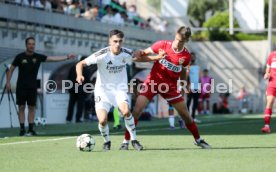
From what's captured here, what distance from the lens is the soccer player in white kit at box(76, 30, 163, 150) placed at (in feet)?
43.8

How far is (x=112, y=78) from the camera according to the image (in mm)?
13484

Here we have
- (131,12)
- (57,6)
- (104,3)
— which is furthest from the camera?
(131,12)

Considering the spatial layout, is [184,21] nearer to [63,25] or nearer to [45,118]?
[63,25]

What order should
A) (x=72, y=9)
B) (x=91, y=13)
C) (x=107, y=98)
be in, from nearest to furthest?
(x=107, y=98)
(x=72, y=9)
(x=91, y=13)

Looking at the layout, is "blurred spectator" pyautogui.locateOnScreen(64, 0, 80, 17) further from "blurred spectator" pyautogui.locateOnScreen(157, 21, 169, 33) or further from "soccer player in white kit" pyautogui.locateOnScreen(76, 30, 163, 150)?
"soccer player in white kit" pyautogui.locateOnScreen(76, 30, 163, 150)

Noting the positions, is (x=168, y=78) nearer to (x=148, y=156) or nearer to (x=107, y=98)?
(x=107, y=98)

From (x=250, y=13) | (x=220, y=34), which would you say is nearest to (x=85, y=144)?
(x=250, y=13)

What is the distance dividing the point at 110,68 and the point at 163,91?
1.04m

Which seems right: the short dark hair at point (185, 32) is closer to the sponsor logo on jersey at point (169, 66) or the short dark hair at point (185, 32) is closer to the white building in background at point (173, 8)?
the sponsor logo on jersey at point (169, 66)

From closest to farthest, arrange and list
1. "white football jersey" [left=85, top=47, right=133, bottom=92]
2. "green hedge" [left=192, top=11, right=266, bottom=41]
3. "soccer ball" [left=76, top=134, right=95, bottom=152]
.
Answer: "soccer ball" [left=76, top=134, right=95, bottom=152], "white football jersey" [left=85, top=47, right=133, bottom=92], "green hedge" [left=192, top=11, right=266, bottom=41]

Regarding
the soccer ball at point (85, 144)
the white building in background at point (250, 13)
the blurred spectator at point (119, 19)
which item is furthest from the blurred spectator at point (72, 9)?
the soccer ball at point (85, 144)

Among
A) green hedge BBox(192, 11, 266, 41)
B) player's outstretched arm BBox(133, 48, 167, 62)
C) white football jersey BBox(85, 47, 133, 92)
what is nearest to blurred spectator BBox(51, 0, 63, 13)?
white football jersey BBox(85, 47, 133, 92)

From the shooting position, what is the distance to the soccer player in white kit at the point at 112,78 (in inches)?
525

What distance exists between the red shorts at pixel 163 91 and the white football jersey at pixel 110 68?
0.43 metres
